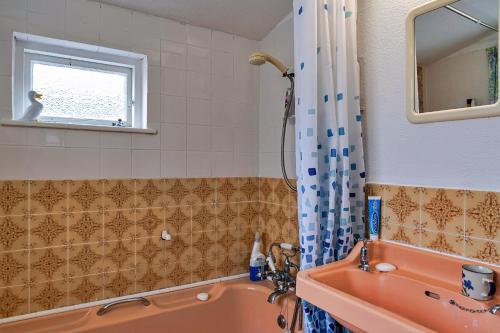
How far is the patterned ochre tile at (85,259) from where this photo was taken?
5.16 ft

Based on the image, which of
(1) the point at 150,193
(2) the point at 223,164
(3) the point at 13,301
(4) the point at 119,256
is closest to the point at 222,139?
(2) the point at 223,164

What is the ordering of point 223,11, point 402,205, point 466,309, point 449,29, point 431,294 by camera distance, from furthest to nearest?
point 223,11
point 402,205
point 449,29
point 431,294
point 466,309

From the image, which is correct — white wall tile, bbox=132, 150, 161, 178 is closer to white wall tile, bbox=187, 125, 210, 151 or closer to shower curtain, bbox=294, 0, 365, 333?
white wall tile, bbox=187, 125, 210, 151

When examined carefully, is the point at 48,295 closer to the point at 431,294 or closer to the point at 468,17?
the point at 431,294

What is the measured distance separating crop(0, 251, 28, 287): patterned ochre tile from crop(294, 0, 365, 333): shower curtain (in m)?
1.29

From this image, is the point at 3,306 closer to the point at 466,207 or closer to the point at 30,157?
the point at 30,157

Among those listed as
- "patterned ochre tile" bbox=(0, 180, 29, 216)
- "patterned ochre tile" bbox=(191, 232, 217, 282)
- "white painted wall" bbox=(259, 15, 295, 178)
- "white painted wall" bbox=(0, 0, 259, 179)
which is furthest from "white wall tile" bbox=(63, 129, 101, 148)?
"white painted wall" bbox=(259, 15, 295, 178)

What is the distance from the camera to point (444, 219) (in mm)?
1111

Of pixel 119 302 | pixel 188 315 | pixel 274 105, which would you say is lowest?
pixel 188 315

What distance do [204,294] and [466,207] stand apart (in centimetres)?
136

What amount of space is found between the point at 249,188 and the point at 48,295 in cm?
122

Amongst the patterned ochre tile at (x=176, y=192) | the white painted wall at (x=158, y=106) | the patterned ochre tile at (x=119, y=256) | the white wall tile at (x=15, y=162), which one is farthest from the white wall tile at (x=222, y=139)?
the white wall tile at (x=15, y=162)

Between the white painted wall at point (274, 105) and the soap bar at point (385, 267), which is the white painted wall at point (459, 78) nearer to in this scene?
the soap bar at point (385, 267)

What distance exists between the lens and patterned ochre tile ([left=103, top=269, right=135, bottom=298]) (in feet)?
5.43
